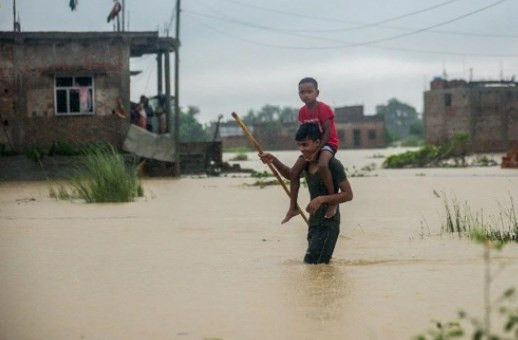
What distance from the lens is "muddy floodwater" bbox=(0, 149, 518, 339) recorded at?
16.0 ft

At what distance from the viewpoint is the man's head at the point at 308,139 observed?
6883mm

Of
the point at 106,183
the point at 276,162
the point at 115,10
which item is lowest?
the point at 106,183

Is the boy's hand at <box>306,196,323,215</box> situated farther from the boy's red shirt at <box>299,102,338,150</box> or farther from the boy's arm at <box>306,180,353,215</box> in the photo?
the boy's red shirt at <box>299,102,338,150</box>

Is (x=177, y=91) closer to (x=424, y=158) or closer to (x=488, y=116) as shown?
(x=424, y=158)

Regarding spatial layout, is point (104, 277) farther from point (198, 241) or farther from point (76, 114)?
point (76, 114)

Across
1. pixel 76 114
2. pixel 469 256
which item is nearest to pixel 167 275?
pixel 469 256

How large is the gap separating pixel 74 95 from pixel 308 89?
65.1ft

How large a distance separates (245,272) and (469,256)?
2.01 meters

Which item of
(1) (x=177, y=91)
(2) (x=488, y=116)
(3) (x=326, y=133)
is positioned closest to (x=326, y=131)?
(3) (x=326, y=133)

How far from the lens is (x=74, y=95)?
2608 centimetres

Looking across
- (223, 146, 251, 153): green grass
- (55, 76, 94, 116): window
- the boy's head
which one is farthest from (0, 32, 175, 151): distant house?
(223, 146, 251, 153): green grass

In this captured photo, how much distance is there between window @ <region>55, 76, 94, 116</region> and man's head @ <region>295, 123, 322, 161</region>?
65.0 feet

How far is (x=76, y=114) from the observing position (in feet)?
84.6

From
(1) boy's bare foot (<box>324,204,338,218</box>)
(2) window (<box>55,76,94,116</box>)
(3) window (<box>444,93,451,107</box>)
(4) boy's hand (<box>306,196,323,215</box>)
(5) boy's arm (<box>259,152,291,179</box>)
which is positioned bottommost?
(1) boy's bare foot (<box>324,204,338,218</box>)
